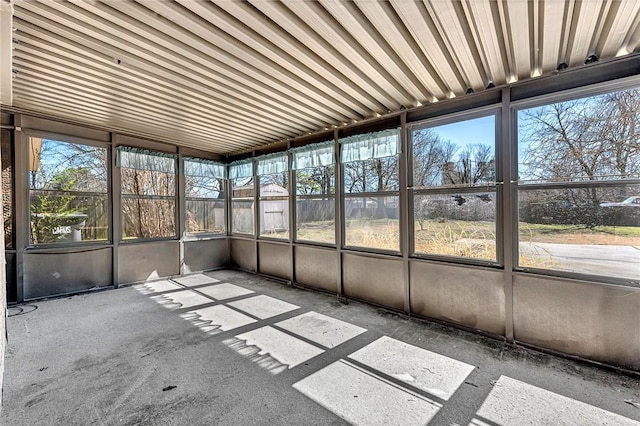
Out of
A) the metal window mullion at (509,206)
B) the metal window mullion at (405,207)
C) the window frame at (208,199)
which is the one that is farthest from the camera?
the window frame at (208,199)

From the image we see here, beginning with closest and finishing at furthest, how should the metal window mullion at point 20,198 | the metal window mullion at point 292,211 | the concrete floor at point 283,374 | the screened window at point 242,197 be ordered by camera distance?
the concrete floor at point 283,374
the metal window mullion at point 20,198
the metal window mullion at point 292,211
the screened window at point 242,197

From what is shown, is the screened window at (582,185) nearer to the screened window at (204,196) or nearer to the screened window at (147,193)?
the screened window at (204,196)

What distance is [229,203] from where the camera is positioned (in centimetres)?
659

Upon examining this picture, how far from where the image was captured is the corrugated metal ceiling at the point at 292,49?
77.1 inches

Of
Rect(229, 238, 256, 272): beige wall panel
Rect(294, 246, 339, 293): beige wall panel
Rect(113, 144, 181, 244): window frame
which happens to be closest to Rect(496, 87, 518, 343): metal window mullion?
Rect(294, 246, 339, 293): beige wall panel

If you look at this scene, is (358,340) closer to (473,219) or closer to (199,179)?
(473,219)

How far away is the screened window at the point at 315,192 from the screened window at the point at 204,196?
224 centimetres

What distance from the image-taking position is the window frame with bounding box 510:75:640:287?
8.06ft

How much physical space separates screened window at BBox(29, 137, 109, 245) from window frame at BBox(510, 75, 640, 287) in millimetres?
5942

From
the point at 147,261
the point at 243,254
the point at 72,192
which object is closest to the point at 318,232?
the point at 243,254

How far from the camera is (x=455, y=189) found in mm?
3346

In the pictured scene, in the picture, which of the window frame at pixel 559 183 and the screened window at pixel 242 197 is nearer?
the window frame at pixel 559 183

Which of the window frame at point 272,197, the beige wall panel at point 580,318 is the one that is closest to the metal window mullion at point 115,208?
the window frame at point 272,197

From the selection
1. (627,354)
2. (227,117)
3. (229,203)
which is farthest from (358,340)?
(229,203)
